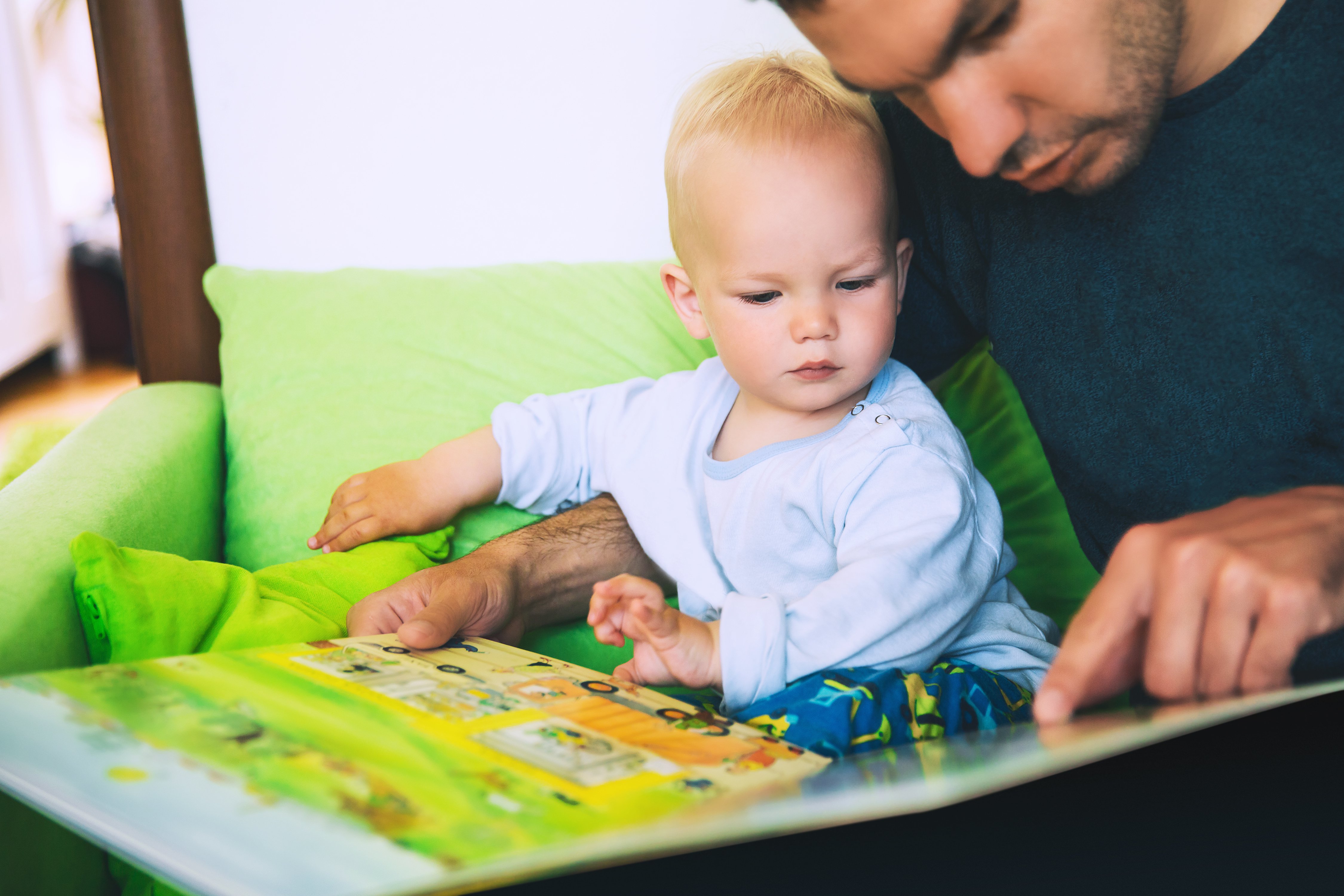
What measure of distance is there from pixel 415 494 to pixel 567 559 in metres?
0.18

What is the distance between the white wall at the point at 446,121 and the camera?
1.34m

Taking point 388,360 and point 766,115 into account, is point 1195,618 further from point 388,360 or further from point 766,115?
point 388,360

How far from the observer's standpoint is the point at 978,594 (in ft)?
2.48

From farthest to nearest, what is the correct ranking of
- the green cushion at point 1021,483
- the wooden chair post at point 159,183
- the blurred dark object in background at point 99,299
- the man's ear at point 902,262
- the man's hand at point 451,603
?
the blurred dark object in background at point 99,299 → the wooden chair post at point 159,183 → the green cushion at point 1021,483 → the man's ear at point 902,262 → the man's hand at point 451,603

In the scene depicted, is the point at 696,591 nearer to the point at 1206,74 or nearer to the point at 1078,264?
the point at 1078,264

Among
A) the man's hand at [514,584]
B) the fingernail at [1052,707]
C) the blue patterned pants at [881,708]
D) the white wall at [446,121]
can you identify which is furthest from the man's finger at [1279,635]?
the white wall at [446,121]

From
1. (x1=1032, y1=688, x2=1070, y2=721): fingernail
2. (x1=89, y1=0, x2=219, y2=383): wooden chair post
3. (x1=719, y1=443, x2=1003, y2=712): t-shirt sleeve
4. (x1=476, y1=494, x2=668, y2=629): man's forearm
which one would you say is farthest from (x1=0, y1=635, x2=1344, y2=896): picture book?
(x1=89, y1=0, x2=219, y2=383): wooden chair post

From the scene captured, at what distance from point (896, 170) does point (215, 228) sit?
→ 987 mm

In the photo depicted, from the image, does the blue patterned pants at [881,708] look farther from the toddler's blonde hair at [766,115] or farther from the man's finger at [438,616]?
the toddler's blonde hair at [766,115]

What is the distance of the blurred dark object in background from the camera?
428 centimetres

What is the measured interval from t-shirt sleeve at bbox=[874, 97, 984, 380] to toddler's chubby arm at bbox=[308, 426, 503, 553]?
1.53 feet

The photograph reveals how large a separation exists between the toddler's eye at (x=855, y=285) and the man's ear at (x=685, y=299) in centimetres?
17

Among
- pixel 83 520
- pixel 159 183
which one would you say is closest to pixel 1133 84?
pixel 83 520

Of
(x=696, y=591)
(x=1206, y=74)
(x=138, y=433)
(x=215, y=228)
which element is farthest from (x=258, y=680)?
(x=215, y=228)
